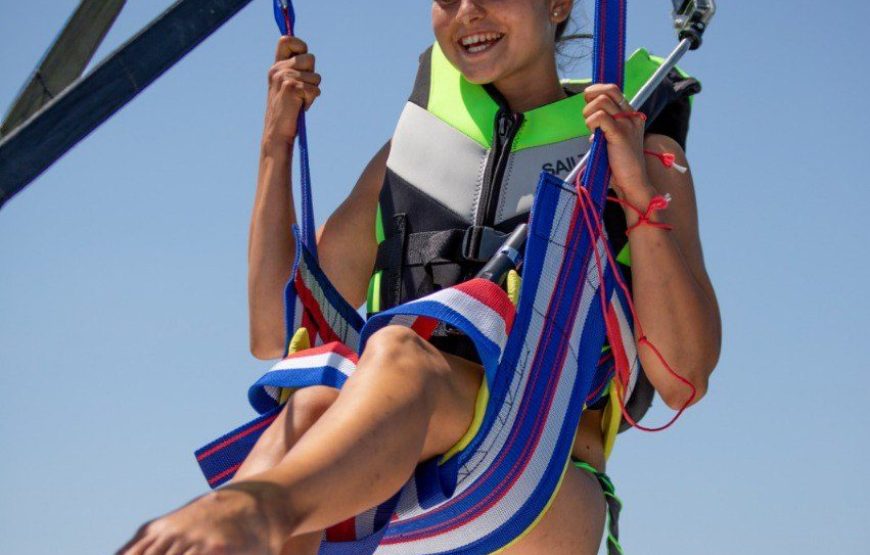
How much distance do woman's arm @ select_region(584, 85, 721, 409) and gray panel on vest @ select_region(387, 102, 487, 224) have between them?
44cm

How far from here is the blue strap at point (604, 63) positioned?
3652mm

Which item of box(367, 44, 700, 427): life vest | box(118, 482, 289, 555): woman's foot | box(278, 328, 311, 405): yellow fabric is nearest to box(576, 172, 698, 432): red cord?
box(367, 44, 700, 427): life vest

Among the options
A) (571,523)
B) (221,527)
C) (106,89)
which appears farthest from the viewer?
(571,523)

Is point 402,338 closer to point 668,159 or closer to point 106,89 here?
point 106,89

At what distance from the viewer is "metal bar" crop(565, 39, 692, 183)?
3.70m

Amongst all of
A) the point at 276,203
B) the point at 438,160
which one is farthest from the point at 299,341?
the point at 438,160

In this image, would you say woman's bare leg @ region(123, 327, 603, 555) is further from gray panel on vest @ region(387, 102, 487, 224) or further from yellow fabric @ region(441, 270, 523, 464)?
gray panel on vest @ region(387, 102, 487, 224)

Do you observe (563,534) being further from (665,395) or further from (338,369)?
(338,369)

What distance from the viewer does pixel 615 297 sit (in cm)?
371

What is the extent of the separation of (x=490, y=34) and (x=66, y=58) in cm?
129

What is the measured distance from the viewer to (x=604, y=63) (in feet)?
12.2

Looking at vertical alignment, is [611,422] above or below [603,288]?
below

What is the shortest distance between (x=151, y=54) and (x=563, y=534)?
5.32 ft

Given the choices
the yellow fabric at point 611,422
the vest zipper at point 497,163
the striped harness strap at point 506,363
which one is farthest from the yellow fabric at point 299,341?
the yellow fabric at point 611,422
